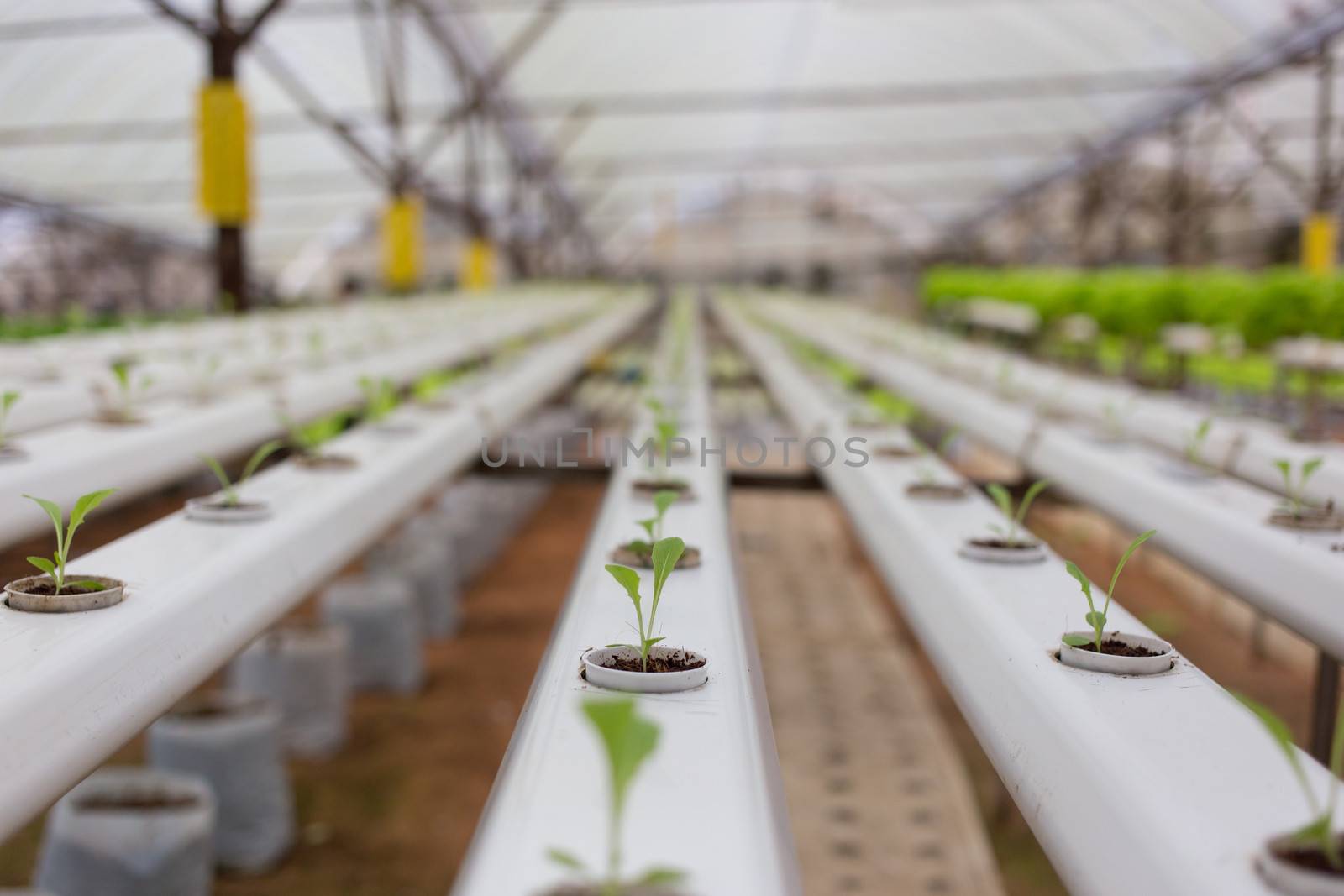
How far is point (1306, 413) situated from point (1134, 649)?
3834 millimetres

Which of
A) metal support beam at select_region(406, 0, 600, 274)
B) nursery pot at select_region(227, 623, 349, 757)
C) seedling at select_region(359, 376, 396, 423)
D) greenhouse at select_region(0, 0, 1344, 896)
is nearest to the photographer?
greenhouse at select_region(0, 0, 1344, 896)

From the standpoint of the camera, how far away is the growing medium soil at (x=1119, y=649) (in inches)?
60.6

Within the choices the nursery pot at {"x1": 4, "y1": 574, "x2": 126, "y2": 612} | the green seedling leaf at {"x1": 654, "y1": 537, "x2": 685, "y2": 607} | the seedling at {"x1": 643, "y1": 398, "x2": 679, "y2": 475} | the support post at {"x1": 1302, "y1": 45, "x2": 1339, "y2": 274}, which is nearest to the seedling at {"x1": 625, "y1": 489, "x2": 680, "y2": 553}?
the green seedling leaf at {"x1": 654, "y1": 537, "x2": 685, "y2": 607}

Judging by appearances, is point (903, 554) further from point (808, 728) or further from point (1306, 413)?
point (1306, 413)

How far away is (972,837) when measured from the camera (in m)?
3.71

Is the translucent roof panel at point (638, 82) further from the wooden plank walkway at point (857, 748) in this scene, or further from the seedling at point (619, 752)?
the seedling at point (619, 752)

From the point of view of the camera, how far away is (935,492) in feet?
8.96

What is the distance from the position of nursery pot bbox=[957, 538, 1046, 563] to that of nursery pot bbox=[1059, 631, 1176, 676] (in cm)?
50

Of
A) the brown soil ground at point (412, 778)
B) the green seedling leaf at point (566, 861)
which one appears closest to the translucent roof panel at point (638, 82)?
the brown soil ground at point (412, 778)

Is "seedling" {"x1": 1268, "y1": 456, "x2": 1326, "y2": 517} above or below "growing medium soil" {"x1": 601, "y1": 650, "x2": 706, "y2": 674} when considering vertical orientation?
above

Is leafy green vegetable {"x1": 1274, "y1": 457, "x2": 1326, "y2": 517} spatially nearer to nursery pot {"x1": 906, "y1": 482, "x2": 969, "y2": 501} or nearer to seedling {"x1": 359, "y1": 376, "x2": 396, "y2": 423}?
nursery pot {"x1": 906, "y1": 482, "x2": 969, "y2": 501}

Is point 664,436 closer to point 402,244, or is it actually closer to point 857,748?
point 857,748

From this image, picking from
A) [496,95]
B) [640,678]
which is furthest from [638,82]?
[640,678]

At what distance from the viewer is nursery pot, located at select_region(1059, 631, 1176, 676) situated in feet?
4.89
